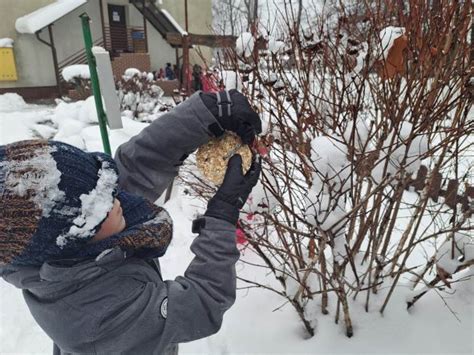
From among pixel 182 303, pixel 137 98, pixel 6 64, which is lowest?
pixel 6 64

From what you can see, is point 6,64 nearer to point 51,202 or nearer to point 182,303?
point 51,202

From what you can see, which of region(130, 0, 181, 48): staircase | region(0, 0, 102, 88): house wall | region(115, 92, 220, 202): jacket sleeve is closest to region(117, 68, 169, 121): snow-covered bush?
region(0, 0, 102, 88): house wall

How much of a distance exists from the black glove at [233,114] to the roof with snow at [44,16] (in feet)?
49.1

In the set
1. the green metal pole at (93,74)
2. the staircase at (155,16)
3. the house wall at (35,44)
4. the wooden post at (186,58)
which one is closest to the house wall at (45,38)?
the house wall at (35,44)

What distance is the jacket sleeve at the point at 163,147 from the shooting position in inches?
50.8

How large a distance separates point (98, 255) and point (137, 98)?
8.79m

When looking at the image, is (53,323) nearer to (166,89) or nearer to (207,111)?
(207,111)

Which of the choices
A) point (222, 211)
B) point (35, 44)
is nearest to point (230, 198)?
point (222, 211)

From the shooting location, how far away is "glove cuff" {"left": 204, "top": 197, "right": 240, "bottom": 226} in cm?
107

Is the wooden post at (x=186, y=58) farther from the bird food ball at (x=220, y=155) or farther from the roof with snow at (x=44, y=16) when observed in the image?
the roof with snow at (x=44, y=16)

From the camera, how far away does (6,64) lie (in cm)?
1361

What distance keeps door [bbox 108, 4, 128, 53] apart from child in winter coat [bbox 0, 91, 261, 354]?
17074 millimetres

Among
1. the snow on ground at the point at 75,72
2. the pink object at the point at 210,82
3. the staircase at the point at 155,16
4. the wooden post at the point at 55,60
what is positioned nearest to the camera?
the pink object at the point at 210,82

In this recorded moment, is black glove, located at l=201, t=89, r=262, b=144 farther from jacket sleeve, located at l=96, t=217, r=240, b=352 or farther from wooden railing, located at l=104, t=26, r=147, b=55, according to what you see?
wooden railing, located at l=104, t=26, r=147, b=55
